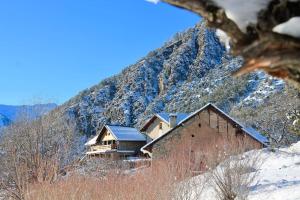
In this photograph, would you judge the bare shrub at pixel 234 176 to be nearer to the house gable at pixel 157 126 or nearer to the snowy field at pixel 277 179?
the snowy field at pixel 277 179

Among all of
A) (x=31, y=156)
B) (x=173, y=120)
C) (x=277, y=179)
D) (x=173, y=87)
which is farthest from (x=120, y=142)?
(x=173, y=87)

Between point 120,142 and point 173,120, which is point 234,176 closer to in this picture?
point 173,120

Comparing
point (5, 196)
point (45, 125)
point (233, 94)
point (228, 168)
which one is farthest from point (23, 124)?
point (233, 94)

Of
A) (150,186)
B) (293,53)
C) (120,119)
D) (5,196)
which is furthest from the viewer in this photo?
(120,119)

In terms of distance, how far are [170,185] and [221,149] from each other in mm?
6721

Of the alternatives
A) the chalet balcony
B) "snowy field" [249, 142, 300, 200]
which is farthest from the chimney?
"snowy field" [249, 142, 300, 200]

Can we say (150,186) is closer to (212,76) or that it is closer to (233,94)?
(233,94)

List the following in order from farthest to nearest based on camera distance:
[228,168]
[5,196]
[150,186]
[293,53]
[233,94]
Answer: [233,94], [228,168], [5,196], [150,186], [293,53]

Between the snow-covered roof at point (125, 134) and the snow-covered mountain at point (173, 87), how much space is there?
27493 millimetres

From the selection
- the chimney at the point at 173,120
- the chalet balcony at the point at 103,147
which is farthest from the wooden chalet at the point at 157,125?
the chalet balcony at the point at 103,147

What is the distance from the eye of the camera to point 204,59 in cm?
9075

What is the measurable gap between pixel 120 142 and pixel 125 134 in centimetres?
136

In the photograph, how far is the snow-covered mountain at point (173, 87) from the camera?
7688 cm

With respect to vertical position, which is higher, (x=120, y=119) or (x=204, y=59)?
(x=204, y=59)
